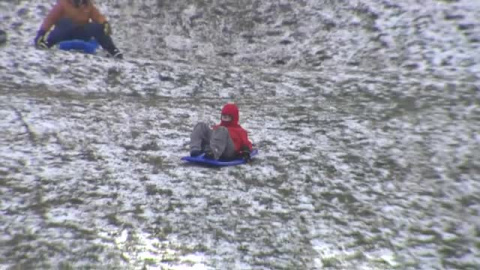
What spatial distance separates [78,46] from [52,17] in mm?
880

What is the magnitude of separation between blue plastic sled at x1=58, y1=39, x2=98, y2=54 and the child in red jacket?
6.21 m

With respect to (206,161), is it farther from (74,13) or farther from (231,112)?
(74,13)

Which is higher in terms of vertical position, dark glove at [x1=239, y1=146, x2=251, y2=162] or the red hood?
the red hood

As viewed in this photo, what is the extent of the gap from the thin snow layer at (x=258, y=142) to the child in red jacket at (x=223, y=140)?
0.97 feet

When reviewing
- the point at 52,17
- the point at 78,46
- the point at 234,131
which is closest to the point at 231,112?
the point at 234,131

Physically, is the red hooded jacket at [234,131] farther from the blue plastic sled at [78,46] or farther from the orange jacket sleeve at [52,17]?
the orange jacket sleeve at [52,17]

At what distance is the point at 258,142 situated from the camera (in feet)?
28.0

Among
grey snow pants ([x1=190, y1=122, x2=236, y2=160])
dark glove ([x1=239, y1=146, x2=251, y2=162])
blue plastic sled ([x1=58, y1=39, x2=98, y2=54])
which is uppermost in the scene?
grey snow pants ([x1=190, y1=122, x2=236, y2=160])

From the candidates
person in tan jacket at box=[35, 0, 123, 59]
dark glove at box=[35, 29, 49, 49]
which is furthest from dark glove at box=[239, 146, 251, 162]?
dark glove at box=[35, 29, 49, 49]

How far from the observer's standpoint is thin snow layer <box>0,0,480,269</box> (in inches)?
209

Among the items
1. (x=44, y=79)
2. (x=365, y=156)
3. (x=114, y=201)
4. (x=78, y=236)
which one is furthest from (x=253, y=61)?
(x=78, y=236)

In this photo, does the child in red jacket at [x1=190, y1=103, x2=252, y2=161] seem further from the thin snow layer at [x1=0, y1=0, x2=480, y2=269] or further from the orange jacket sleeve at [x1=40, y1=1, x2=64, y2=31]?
the orange jacket sleeve at [x1=40, y1=1, x2=64, y2=31]

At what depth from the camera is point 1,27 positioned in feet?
46.0

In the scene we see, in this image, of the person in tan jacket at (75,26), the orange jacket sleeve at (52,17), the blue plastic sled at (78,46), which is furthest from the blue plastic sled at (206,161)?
the orange jacket sleeve at (52,17)
